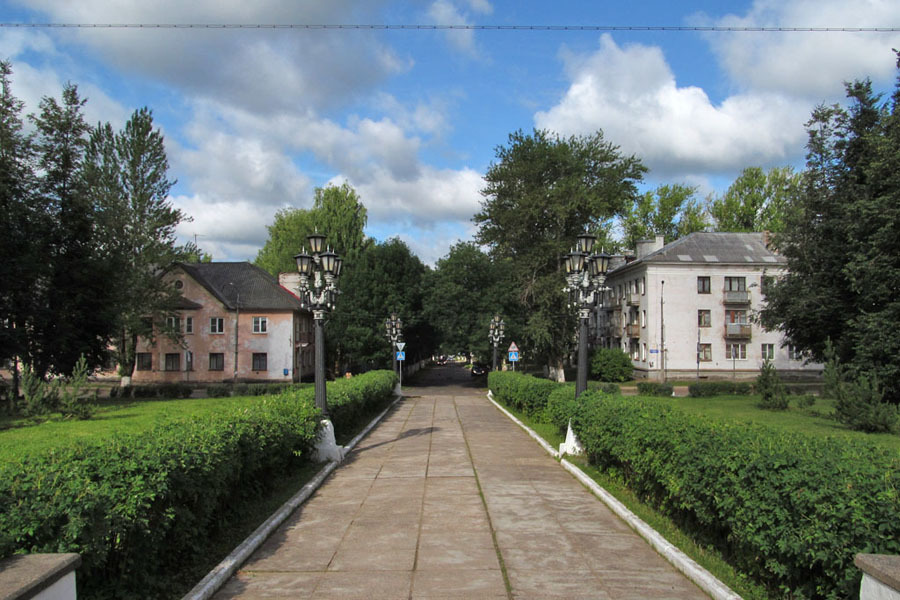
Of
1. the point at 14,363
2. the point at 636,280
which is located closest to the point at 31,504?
the point at 14,363

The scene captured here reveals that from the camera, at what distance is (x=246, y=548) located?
257 inches

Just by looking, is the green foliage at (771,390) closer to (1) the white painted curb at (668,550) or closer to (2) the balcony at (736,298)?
(2) the balcony at (736,298)

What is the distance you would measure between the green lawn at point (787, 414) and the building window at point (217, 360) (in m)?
32.0

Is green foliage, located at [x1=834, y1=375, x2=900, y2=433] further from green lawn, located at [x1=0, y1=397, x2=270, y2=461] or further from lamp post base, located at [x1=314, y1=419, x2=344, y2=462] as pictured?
green lawn, located at [x1=0, y1=397, x2=270, y2=461]

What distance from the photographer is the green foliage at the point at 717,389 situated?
3891cm

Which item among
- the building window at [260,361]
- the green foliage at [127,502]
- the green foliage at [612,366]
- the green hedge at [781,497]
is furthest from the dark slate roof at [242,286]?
the green hedge at [781,497]

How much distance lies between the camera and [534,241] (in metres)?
47.0

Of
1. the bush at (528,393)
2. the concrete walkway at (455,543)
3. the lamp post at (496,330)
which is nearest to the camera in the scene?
the concrete walkway at (455,543)

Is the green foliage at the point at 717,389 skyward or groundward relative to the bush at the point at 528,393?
groundward

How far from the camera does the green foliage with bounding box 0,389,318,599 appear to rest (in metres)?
4.17

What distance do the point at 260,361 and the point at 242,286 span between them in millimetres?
6228

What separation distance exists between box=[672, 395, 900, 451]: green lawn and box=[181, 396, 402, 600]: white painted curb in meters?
12.4

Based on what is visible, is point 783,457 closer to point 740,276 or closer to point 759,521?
point 759,521

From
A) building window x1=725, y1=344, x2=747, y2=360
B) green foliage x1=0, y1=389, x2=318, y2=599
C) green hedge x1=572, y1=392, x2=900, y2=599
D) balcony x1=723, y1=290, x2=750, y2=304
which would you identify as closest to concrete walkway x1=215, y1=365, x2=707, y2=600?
green hedge x1=572, y1=392, x2=900, y2=599
